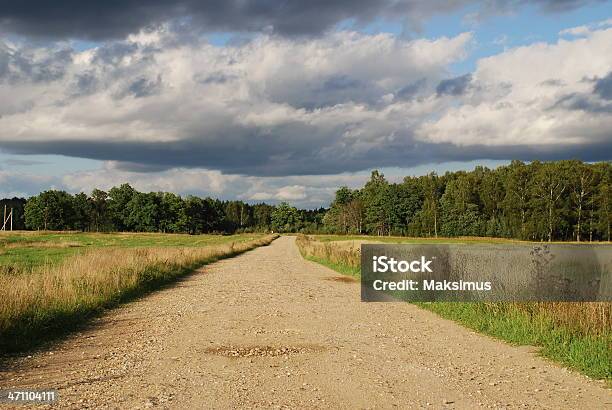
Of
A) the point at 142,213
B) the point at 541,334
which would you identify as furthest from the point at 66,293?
the point at 142,213

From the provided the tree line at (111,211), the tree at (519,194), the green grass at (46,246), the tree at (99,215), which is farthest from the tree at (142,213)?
the tree at (519,194)

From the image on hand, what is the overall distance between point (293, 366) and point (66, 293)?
8.46m

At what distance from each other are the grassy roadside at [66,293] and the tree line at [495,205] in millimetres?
78444

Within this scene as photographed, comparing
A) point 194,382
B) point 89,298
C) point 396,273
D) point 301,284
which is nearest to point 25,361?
point 194,382

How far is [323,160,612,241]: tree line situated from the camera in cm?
8844

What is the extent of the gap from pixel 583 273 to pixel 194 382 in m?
15.0

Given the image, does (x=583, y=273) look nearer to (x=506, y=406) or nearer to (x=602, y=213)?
(x=506, y=406)

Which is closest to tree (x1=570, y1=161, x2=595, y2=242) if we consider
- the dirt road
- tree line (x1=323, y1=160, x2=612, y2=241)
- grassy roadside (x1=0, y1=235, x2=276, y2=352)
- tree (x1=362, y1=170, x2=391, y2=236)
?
tree line (x1=323, y1=160, x2=612, y2=241)

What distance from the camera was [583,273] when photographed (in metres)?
18.3

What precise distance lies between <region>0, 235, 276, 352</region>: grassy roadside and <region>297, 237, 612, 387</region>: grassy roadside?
9443 millimetres

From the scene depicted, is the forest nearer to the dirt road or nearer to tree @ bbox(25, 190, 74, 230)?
tree @ bbox(25, 190, 74, 230)

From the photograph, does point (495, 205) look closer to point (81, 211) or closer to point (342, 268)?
point (342, 268)

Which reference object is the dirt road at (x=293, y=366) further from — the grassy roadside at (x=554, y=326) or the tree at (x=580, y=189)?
the tree at (x=580, y=189)

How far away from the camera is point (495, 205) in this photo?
111625mm
